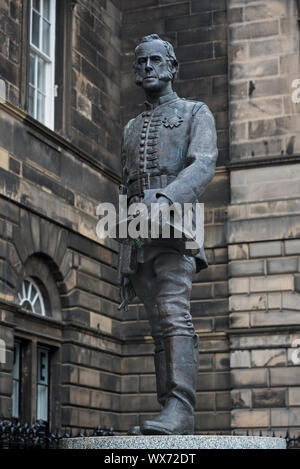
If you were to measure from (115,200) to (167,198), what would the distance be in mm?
11073

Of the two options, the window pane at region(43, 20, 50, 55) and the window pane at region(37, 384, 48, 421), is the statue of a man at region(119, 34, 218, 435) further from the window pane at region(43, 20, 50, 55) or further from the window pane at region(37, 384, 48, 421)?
the window pane at region(43, 20, 50, 55)

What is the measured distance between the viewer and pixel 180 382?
6605 mm

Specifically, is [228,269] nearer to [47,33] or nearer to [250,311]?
[250,311]

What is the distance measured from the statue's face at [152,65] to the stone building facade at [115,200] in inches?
284

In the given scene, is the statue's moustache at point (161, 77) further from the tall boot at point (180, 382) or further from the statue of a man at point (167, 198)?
the tall boot at point (180, 382)

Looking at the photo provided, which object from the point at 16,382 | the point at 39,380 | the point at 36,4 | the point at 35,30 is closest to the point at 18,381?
the point at 16,382

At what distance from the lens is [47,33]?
16484mm

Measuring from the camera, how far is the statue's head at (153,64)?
726 cm

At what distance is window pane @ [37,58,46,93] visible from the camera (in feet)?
52.9

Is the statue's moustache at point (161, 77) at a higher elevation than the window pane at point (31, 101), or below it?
below

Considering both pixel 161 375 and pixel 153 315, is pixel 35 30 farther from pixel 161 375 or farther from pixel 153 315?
pixel 161 375

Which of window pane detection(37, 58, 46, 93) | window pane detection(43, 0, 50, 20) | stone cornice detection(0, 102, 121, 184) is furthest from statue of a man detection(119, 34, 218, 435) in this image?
window pane detection(43, 0, 50, 20)

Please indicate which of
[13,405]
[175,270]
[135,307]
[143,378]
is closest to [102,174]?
[135,307]

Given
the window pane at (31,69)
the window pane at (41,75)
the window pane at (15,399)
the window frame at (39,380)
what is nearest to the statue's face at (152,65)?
the window pane at (15,399)
